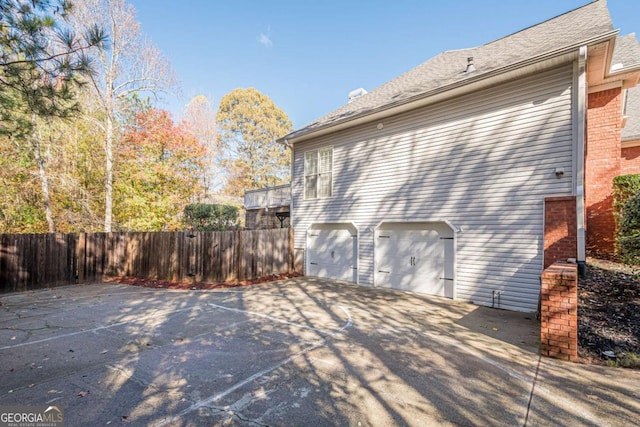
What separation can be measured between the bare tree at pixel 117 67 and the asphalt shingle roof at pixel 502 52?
25.0 feet

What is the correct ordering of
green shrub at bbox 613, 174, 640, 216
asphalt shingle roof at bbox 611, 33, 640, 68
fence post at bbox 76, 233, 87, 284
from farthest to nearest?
fence post at bbox 76, 233, 87, 284 → asphalt shingle roof at bbox 611, 33, 640, 68 → green shrub at bbox 613, 174, 640, 216

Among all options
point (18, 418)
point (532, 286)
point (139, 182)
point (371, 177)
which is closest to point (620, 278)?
point (532, 286)

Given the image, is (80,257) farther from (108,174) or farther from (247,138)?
(247,138)

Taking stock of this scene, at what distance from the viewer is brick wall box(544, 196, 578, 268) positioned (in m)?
5.31

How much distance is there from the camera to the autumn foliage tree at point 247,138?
2428cm

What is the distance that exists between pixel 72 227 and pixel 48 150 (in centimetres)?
324

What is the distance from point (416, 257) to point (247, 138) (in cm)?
2015

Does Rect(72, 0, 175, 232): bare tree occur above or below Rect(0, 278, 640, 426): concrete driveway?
above

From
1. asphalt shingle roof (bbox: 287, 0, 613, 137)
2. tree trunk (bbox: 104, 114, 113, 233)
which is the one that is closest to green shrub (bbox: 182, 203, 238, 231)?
tree trunk (bbox: 104, 114, 113, 233)

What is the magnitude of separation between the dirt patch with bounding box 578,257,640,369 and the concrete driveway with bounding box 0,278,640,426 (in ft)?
1.40

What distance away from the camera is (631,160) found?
982 cm

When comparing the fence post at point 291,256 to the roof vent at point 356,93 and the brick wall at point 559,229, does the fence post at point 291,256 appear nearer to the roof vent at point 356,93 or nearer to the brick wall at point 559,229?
the roof vent at point 356,93

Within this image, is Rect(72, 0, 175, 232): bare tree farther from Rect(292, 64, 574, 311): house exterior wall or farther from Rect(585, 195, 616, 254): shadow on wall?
Rect(585, 195, 616, 254): shadow on wall

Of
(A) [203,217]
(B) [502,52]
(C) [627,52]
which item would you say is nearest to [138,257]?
(A) [203,217]
